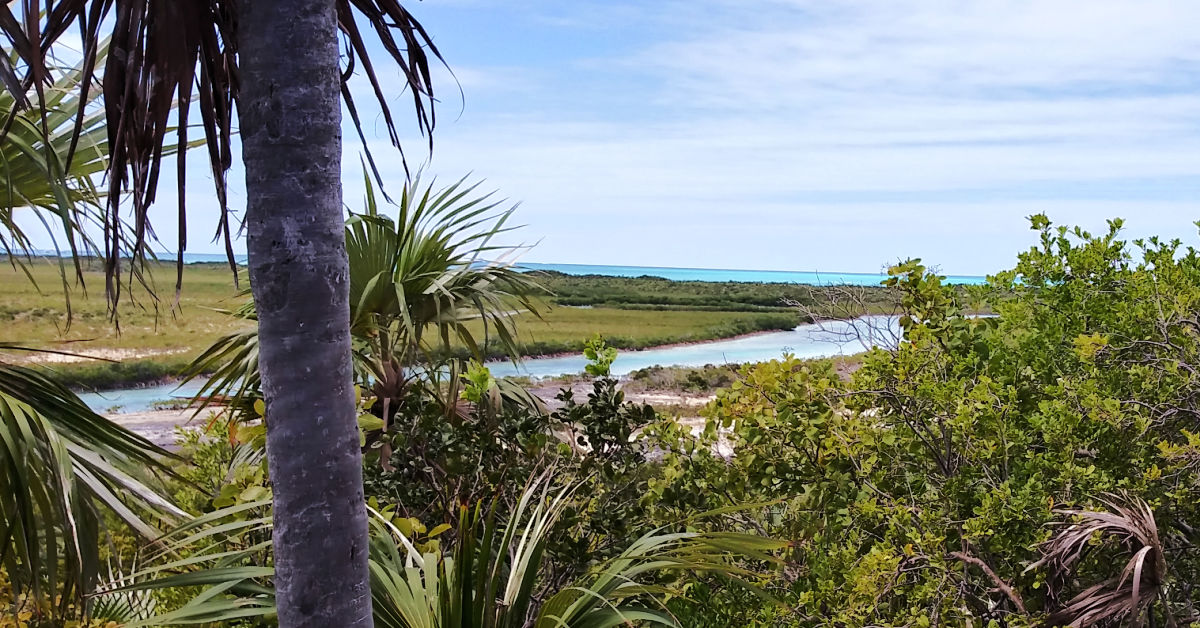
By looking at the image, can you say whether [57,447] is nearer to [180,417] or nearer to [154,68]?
[154,68]

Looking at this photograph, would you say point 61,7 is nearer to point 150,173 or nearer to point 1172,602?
point 150,173

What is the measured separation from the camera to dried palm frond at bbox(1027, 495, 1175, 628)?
2.61 meters

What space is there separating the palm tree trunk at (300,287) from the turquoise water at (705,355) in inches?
45.1

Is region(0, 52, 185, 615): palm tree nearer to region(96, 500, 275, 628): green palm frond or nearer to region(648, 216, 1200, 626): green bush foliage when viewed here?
region(96, 500, 275, 628): green palm frond

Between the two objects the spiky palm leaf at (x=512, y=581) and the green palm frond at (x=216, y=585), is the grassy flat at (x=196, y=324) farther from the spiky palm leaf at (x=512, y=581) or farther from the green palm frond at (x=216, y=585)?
Answer: the green palm frond at (x=216, y=585)

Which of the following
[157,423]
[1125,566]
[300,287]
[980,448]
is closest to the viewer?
[300,287]

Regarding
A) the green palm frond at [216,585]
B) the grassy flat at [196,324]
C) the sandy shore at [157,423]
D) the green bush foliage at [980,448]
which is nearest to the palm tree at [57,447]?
the green palm frond at [216,585]

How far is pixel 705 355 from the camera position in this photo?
32.6 m

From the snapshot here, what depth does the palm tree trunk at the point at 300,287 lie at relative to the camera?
157 cm

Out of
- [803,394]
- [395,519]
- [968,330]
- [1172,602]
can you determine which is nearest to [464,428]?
[395,519]

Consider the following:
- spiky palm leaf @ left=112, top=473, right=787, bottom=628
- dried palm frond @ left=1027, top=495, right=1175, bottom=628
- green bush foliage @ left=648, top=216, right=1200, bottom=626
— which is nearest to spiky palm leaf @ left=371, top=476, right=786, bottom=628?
spiky palm leaf @ left=112, top=473, right=787, bottom=628

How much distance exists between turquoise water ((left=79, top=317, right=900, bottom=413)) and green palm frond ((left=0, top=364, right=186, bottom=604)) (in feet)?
0.43

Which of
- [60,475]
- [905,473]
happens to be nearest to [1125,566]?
[905,473]

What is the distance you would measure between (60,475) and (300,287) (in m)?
1.52
